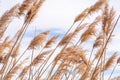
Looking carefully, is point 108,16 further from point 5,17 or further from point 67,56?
point 5,17

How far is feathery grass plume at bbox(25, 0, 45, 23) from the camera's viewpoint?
15.1 feet

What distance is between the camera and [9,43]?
16.8 ft

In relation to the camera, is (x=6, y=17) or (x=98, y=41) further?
(x=98, y=41)

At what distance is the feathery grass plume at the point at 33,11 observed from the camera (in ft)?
15.1

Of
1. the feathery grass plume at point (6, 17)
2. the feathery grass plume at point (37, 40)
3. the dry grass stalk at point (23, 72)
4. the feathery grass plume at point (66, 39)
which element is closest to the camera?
the feathery grass plume at point (6, 17)

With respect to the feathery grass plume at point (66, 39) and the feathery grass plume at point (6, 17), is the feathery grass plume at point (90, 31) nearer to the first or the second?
the feathery grass plume at point (66, 39)

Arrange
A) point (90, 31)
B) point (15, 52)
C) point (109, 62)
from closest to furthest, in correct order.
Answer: point (90, 31)
point (15, 52)
point (109, 62)

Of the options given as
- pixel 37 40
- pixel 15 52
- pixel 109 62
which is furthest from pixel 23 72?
pixel 109 62

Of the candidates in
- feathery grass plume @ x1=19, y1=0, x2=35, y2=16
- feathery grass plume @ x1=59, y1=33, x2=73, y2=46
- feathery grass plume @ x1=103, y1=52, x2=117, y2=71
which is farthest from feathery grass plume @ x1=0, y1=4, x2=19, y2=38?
feathery grass plume @ x1=103, y1=52, x2=117, y2=71

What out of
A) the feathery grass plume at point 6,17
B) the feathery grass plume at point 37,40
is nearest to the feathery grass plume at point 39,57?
the feathery grass plume at point 37,40

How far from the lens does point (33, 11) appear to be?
4.64 metres

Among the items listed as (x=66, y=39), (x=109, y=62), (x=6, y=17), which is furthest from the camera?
(x=109, y=62)

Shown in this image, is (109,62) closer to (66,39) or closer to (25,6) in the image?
(66,39)

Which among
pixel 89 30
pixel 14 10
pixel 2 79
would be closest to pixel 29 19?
pixel 14 10
